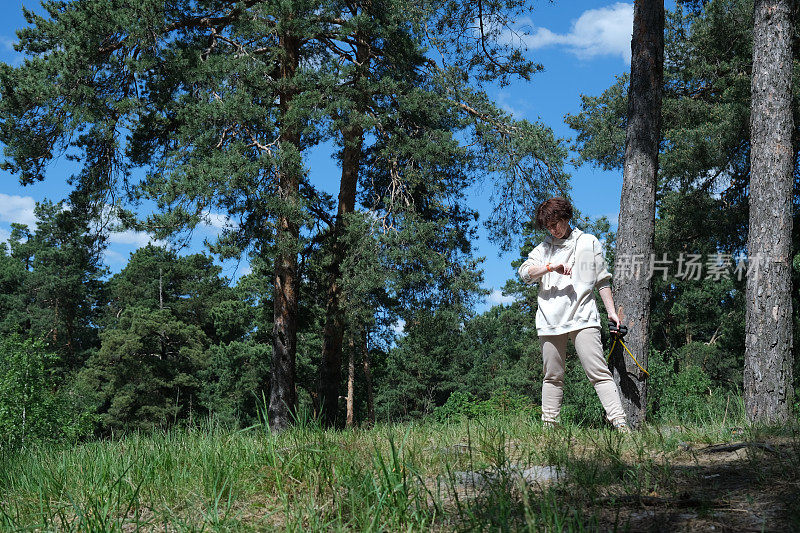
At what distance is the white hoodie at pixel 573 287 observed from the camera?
513 centimetres

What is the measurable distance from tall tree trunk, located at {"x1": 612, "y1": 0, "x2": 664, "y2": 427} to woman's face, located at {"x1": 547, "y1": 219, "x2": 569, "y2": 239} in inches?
61.3

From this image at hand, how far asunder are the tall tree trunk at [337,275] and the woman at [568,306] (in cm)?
687

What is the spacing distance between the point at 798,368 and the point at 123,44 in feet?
53.2

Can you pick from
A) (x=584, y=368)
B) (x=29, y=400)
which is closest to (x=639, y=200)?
(x=584, y=368)

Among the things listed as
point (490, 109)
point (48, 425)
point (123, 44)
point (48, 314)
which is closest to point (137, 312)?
point (48, 314)

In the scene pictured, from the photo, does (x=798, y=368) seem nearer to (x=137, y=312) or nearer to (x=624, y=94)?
(x=624, y=94)

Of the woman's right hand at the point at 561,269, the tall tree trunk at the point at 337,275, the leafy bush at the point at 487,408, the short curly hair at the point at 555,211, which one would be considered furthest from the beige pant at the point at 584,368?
the tall tree trunk at the point at 337,275

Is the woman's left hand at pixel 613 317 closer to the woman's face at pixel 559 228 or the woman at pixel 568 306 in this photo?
the woman at pixel 568 306

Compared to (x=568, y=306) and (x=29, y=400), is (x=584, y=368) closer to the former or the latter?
(x=568, y=306)

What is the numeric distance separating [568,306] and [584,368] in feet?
1.84

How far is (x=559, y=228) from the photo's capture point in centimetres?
534

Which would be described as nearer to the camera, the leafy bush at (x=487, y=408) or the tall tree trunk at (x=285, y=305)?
the leafy bush at (x=487, y=408)

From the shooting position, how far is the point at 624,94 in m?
20.2

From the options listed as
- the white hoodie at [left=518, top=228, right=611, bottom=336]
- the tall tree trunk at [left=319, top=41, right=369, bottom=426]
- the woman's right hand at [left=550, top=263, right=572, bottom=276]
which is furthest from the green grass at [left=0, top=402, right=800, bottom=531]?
the tall tree trunk at [left=319, top=41, right=369, bottom=426]
